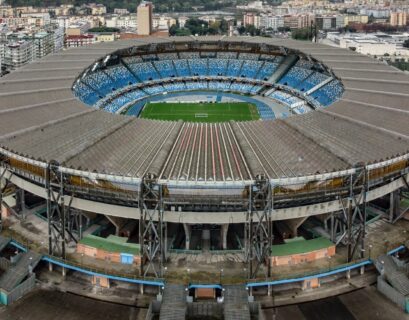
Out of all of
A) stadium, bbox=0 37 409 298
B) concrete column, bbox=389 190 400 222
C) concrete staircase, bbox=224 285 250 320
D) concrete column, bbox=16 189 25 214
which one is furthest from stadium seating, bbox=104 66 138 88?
concrete staircase, bbox=224 285 250 320

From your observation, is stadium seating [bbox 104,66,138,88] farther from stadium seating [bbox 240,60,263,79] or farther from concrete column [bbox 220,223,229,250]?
concrete column [bbox 220,223,229,250]

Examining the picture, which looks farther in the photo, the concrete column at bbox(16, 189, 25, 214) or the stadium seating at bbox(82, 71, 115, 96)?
the stadium seating at bbox(82, 71, 115, 96)

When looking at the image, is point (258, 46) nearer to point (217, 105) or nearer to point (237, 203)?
point (217, 105)

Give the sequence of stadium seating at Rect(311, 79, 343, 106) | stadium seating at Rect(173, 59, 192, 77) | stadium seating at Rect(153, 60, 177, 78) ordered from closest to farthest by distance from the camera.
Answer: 1. stadium seating at Rect(311, 79, 343, 106)
2. stadium seating at Rect(153, 60, 177, 78)
3. stadium seating at Rect(173, 59, 192, 77)

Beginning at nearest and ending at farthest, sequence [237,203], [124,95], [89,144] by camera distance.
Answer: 1. [237,203]
2. [89,144]
3. [124,95]

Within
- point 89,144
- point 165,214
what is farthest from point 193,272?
point 89,144

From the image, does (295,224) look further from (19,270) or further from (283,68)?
(283,68)

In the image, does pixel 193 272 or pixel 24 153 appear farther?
pixel 24 153

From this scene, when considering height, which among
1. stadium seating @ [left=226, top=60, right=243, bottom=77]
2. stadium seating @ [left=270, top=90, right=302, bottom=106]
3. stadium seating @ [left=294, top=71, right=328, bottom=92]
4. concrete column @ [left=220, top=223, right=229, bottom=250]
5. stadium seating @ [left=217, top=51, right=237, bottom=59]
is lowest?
concrete column @ [left=220, top=223, right=229, bottom=250]

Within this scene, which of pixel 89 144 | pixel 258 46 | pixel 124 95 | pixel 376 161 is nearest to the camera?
pixel 376 161
